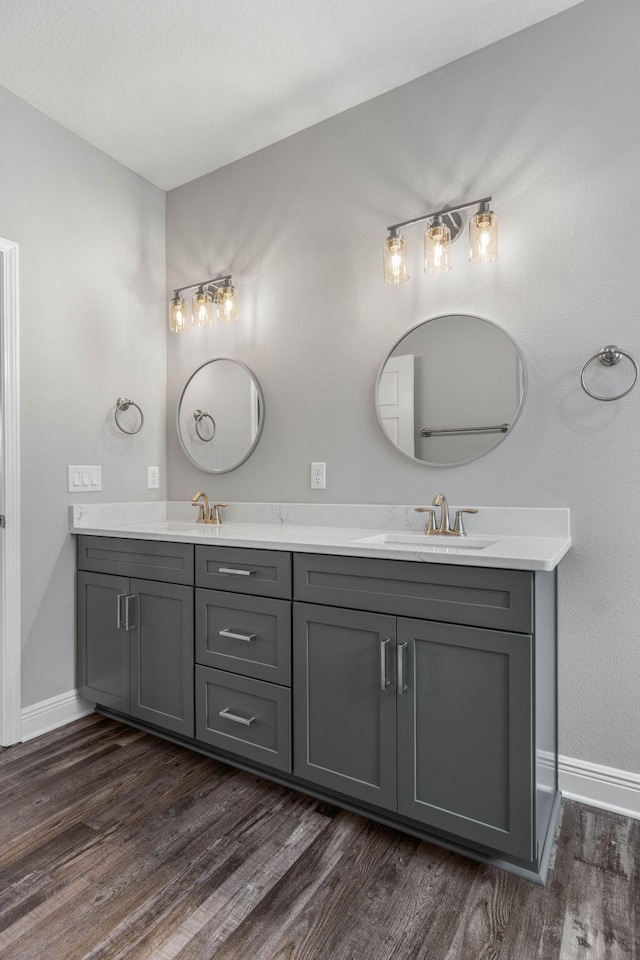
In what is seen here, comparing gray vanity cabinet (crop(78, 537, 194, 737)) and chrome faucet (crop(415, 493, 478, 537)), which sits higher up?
chrome faucet (crop(415, 493, 478, 537))

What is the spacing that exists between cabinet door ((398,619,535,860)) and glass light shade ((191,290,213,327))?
1.85 m

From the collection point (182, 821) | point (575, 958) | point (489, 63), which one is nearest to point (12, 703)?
point (182, 821)

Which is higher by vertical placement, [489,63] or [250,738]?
[489,63]

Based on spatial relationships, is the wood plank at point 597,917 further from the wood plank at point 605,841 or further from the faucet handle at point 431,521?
the faucet handle at point 431,521

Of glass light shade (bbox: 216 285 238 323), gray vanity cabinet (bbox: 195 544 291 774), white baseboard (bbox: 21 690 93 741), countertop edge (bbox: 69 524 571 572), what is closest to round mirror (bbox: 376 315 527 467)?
countertop edge (bbox: 69 524 571 572)

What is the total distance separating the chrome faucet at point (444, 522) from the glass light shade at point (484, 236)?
35.6 inches

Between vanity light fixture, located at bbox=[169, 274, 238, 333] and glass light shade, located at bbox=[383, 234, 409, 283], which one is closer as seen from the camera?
glass light shade, located at bbox=[383, 234, 409, 283]

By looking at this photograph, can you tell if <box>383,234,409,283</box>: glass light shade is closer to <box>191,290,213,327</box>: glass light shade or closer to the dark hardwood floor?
<box>191,290,213,327</box>: glass light shade

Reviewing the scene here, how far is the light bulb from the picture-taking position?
1960mm

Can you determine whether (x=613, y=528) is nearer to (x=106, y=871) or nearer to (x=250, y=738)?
(x=250, y=738)

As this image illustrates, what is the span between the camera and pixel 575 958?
1233mm

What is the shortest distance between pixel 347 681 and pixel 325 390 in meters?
1.27

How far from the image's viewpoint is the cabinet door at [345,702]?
5.40 ft

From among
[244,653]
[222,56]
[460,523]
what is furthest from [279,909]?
[222,56]
